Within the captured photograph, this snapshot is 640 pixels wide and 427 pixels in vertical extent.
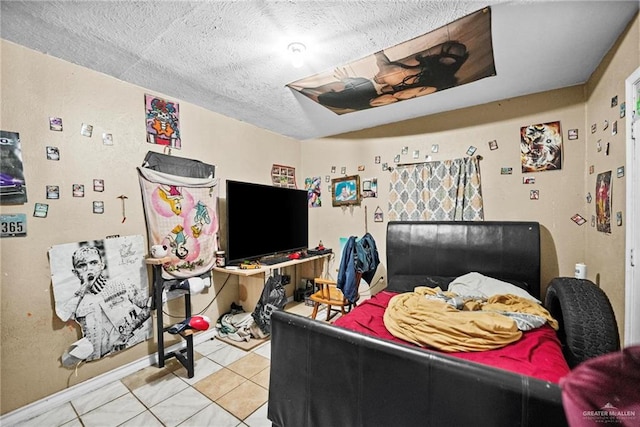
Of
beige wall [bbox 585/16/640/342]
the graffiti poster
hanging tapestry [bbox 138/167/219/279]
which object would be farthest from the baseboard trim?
beige wall [bbox 585/16/640/342]

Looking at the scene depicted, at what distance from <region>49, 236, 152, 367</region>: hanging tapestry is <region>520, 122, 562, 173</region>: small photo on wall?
376 centimetres

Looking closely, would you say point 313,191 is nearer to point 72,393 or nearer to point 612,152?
point 612,152

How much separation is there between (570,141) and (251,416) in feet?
11.6

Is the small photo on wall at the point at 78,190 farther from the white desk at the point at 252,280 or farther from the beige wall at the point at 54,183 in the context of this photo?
the white desk at the point at 252,280

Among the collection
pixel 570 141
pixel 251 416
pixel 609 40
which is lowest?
pixel 251 416

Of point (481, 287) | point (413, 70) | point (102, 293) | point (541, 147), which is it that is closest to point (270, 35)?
point (413, 70)

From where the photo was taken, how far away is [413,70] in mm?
2066

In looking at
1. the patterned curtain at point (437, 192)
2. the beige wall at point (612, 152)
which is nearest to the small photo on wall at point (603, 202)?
the beige wall at point (612, 152)

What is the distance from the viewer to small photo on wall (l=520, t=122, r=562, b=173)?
242 centimetres

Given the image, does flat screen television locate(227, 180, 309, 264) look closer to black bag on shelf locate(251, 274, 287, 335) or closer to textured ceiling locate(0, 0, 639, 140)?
black bag on shelf locate(251, 274, 287, 335)

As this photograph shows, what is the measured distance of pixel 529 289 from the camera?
2.32 meters

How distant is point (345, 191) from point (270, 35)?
7.56 ft

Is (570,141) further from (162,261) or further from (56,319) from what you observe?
(56,319)

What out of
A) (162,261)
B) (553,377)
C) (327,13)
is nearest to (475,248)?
(553,377)
